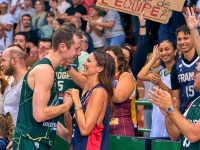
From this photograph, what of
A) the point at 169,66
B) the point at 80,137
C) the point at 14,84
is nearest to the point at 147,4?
the point at 169,66

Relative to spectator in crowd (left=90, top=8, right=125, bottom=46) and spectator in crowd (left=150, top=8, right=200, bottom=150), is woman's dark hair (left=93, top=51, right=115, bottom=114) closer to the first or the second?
spectator in crowd (left=150, top=8, right=200, bottom=150)

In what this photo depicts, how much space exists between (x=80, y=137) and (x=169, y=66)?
2780 millimetres

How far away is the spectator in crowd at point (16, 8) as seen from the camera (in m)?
13.6

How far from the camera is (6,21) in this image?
44.1ft

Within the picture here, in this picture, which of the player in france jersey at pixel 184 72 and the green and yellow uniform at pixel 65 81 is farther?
the green and yellow uniform at pixel 65 81

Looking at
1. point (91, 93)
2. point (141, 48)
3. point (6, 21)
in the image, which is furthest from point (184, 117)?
point (6, 21)

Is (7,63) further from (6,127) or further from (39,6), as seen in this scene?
(39,6)

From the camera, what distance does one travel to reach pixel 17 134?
5305 mm

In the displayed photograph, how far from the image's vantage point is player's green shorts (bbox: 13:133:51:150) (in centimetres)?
523

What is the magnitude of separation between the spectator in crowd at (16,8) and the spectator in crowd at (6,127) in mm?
7361

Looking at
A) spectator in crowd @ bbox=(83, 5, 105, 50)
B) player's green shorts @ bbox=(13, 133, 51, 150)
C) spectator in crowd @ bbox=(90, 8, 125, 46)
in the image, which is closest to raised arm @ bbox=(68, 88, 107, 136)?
player's green shorts @ bbox=(13, 133, 51, 150)

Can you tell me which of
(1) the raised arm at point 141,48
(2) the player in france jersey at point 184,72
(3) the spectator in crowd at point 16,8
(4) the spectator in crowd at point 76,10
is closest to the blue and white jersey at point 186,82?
(2) the player in france jersey at point 184,72

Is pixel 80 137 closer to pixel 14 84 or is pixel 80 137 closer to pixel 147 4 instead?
pixel 14 84

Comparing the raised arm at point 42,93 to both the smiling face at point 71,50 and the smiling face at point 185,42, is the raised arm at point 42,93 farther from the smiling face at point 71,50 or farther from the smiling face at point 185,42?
the smiling face at point 185,42
